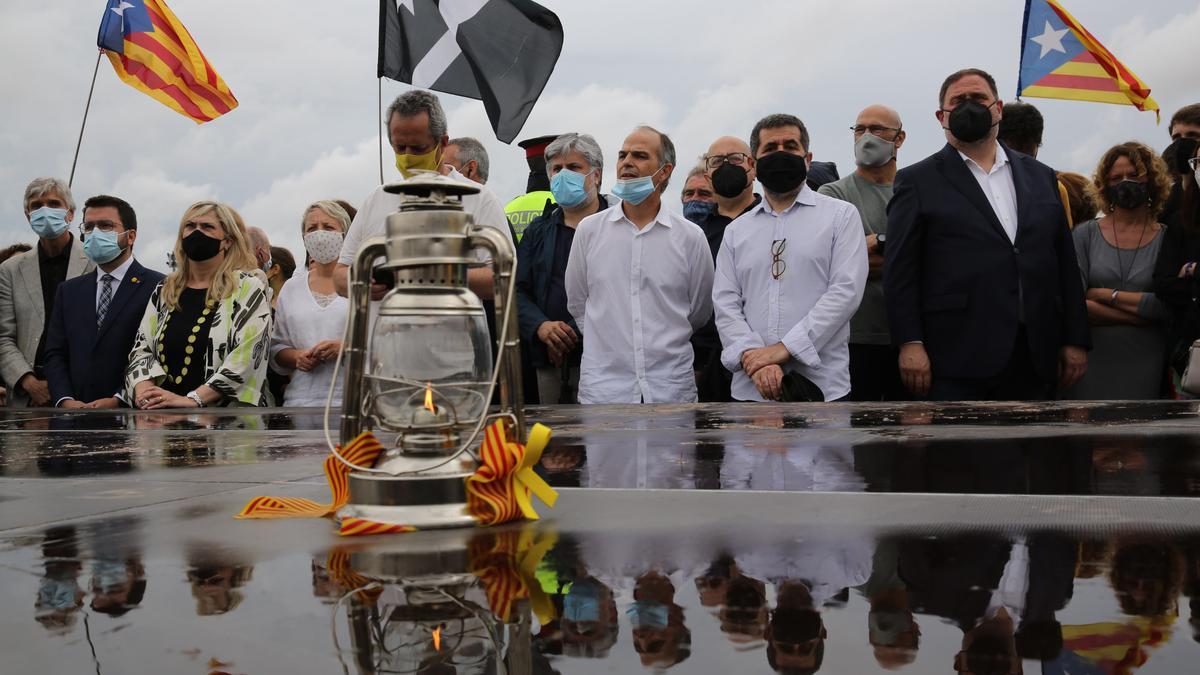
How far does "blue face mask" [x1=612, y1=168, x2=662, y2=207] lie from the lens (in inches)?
225

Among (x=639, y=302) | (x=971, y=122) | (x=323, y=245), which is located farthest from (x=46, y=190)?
(x=971, y=122)

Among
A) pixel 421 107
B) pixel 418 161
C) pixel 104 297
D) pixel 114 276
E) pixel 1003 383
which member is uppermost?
pixel 421 107

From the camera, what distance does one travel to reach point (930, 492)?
155 centimetres

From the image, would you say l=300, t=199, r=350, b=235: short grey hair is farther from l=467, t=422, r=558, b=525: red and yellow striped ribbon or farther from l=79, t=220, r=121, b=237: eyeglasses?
l=467, t=422, r=558, b=525: red and yellow striped ribbon

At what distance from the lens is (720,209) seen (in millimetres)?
6328

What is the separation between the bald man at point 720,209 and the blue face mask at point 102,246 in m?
3.35

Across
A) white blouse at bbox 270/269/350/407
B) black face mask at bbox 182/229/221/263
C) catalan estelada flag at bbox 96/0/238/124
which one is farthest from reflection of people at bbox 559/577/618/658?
catalan estelada flag at bbox 96/0/238/124

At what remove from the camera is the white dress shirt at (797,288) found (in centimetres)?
494

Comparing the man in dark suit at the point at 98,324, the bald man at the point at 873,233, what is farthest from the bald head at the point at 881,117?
the man in dark suit at the point at 98,324

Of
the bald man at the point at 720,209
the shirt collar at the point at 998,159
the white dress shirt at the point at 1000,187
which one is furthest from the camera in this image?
the bald man at the point at 720,209

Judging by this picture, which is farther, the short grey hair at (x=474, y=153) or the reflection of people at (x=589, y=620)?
the short grey hair at (x=474, y=153)

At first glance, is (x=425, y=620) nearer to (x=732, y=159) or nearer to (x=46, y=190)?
(x=732, y=159)

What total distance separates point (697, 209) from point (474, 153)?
1.42 m

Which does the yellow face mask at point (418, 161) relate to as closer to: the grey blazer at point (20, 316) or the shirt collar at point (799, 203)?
the shirt collar at point (799, 203)
